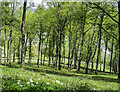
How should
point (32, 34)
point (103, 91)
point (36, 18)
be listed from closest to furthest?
point (103, 91), point (36, 18), point (32, 34)

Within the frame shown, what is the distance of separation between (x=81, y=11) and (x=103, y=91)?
21.1m

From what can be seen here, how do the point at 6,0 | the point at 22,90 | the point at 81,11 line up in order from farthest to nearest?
the point at 6,0 → the point at 81,11 → the point at 22,90

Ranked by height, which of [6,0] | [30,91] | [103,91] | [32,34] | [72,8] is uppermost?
[6,0]

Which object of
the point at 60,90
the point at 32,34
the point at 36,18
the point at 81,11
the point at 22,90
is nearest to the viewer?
the point at 22,90

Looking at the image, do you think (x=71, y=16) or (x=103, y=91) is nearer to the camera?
(x=103, y=91)

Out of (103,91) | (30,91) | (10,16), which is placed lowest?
(103,91)

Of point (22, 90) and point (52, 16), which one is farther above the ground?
point (52, 16)

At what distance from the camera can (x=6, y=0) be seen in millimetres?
27516

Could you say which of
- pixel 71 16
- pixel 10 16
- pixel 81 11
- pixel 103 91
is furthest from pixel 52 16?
pixel 103 91

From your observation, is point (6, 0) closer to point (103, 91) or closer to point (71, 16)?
point (71, 16)

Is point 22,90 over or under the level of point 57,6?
under

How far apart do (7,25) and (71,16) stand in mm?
15243

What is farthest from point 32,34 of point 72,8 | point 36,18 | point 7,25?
point 72,8

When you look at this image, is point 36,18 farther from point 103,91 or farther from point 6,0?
point 103,91
